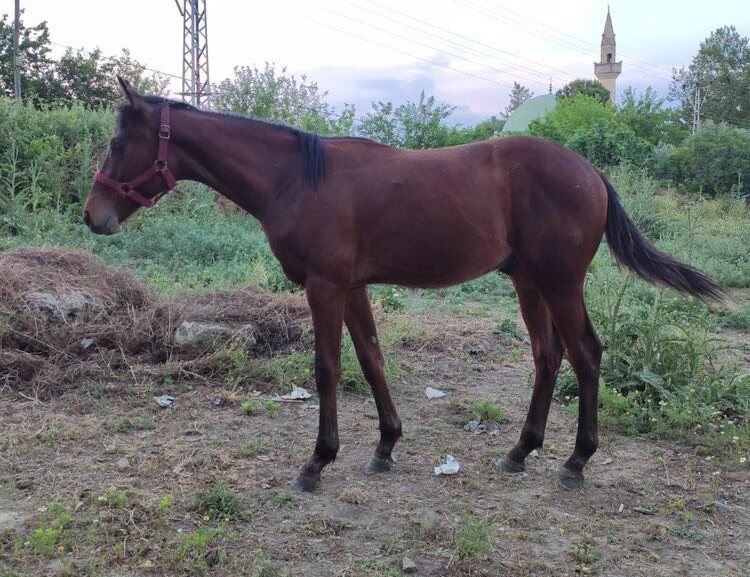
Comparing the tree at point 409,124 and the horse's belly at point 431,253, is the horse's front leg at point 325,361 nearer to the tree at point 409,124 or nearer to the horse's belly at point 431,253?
the horse's belly at point 431,253

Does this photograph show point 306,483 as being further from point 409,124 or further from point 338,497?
point 409,124

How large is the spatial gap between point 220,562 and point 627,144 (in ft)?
63.9

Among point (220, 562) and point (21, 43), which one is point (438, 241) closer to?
point (220, 562)

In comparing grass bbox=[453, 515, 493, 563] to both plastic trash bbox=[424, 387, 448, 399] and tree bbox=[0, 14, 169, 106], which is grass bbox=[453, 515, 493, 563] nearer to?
plastic trash bbox=[424, 387, 448, 399]

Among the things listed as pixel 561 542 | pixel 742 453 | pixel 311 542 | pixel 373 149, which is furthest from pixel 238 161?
pixel 742 453

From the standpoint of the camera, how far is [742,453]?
153 inches

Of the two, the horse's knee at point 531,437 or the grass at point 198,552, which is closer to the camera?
the grass at point 198,552

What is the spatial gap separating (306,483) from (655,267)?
234 centimetres

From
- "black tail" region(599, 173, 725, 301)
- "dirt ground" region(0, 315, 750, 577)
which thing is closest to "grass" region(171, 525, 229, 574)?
"dirt ground" region(0, 315, 750, 577)

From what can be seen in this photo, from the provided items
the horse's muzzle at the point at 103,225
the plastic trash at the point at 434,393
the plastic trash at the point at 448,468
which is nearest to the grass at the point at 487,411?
the plastic trash at the point at 434,393

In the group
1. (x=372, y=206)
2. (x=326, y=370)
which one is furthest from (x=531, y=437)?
(x=372, y=206)

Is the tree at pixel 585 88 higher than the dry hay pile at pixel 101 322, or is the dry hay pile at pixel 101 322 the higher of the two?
the tree at pixel 585 88

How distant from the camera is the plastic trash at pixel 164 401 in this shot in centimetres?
454

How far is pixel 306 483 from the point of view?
135 inches
